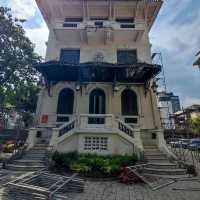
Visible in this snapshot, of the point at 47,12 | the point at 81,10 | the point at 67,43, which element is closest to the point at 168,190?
the point at 67,43

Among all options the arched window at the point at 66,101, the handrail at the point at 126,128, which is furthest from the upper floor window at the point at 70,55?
the handrail at the point at 126,128

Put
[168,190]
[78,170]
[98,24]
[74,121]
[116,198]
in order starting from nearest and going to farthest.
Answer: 1. [116,198]
2. [168,190]
3. [78,170]
4. [74,121]
5. [98,24]

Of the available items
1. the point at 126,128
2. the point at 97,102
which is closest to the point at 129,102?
the point at 97,102

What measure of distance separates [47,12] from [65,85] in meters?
7.48

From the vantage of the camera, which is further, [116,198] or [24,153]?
[24,153]

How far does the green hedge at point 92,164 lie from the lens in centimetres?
737

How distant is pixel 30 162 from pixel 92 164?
314 centimetres

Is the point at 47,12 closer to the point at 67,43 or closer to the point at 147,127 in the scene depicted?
the point at 67,43

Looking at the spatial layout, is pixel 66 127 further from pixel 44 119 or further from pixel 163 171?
pixel 163 171

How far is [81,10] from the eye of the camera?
15.4m

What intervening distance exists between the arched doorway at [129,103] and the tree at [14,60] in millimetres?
7379

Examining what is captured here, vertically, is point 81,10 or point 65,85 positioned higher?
point 81,10

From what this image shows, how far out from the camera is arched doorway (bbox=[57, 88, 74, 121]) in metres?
13.1

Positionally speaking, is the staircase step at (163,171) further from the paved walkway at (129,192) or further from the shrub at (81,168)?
the shrub at (81,168)
